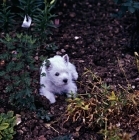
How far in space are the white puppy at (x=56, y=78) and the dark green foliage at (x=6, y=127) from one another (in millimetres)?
460

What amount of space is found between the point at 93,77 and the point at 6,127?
0.98m

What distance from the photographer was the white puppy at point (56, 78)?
3.71m

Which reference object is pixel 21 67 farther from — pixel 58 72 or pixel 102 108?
pixel 102 108

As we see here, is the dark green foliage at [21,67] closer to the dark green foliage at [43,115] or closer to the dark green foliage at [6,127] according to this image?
the dark green foliage at [43,115]

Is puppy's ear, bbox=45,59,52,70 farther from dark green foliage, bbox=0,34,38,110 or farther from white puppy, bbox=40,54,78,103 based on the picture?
dark green foliage, bbox=0,34,38,110

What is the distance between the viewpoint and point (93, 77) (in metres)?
3.87

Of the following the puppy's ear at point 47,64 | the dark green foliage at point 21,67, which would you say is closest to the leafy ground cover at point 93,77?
the dark green foliage at point 21,67

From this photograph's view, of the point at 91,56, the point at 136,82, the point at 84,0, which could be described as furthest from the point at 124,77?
the point at 84,0

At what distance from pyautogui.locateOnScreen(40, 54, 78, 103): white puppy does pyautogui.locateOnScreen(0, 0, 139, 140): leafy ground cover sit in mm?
91

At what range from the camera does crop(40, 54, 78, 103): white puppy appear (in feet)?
12.2

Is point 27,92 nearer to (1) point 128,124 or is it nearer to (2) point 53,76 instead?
(2) point 53,76

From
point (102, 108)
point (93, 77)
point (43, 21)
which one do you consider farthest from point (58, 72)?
point (43, 21)

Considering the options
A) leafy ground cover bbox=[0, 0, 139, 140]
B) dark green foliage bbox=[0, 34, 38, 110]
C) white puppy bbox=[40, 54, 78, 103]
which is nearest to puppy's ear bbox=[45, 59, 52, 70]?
white puppy bbox=[40, 54, 78, 103]

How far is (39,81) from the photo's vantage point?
163 inches
